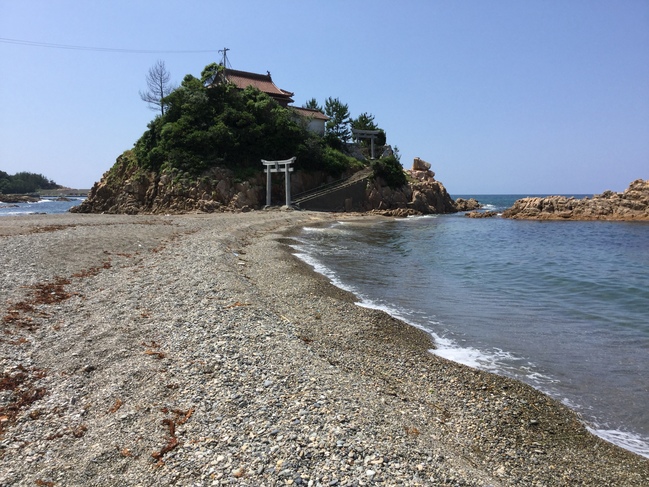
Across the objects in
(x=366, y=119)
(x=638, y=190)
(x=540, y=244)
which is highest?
(x=366, y=119)

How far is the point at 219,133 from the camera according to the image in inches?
1617

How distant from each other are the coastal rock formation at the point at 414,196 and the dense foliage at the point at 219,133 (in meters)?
6.04

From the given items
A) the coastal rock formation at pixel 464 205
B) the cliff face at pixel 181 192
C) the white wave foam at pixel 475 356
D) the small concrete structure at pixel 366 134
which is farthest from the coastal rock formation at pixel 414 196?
the white wave foam at pixel 475 356

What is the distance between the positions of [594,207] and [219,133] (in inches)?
1615

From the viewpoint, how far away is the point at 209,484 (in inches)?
149

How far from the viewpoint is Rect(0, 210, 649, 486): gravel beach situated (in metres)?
4.09

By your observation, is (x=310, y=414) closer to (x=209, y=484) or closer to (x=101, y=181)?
(x=209, y=484)

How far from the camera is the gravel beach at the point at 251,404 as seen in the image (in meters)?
4.09

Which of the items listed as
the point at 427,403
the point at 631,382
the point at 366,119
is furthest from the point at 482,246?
the point at 366,119

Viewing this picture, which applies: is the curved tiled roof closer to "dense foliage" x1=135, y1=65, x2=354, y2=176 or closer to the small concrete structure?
"dense foliage" x1=135, y1=65, x2=354, y2=176

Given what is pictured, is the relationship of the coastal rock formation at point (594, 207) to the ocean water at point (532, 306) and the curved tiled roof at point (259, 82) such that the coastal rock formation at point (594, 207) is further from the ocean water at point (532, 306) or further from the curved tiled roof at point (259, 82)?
the curved tiled roof at point (259, 82)

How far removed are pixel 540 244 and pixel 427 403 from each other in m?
25.7

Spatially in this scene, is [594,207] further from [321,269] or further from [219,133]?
[321,269]

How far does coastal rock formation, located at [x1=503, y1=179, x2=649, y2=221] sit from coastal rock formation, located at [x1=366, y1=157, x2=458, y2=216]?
8706 mm
